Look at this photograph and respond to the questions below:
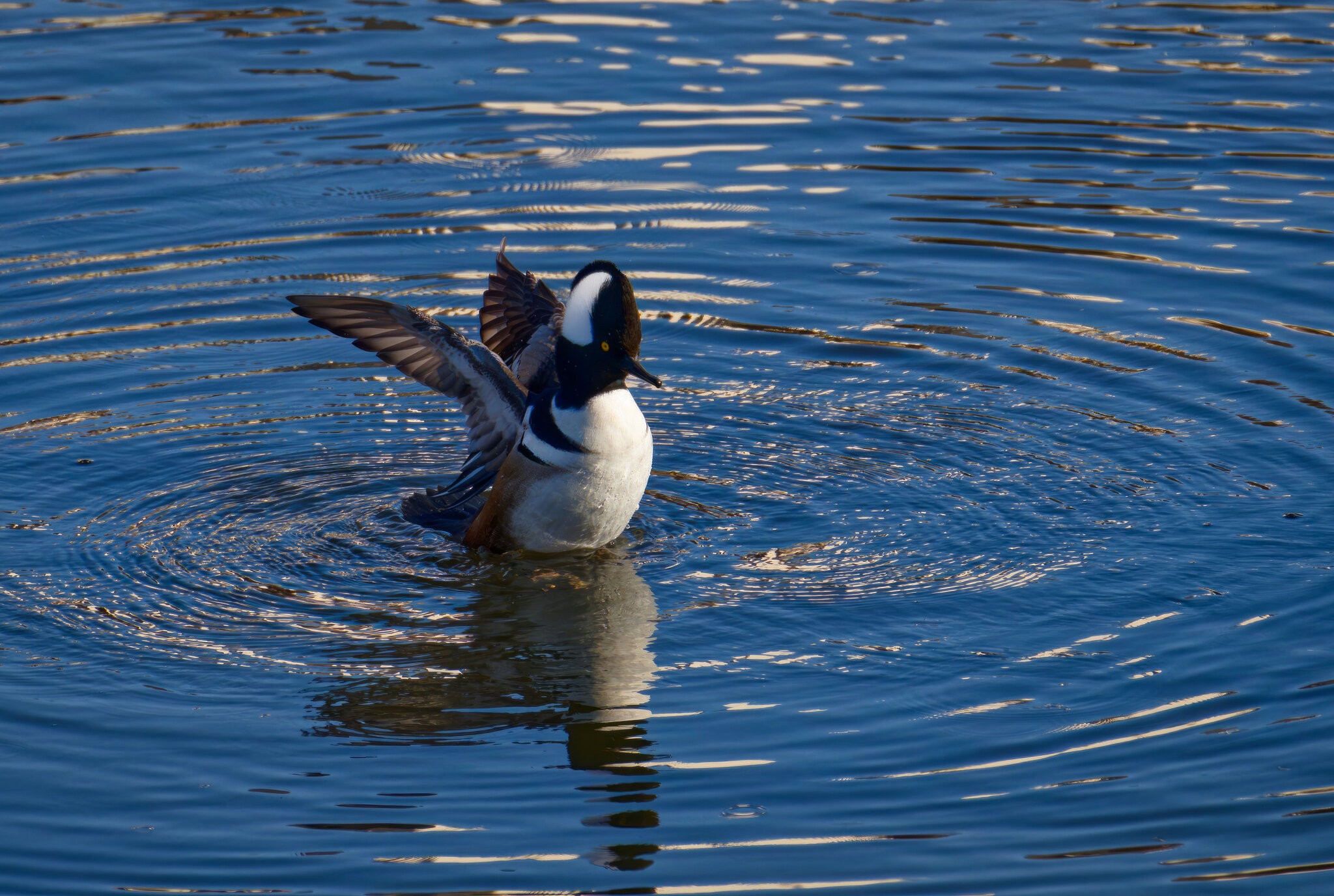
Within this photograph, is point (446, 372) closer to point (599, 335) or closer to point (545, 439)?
point (545, 439)

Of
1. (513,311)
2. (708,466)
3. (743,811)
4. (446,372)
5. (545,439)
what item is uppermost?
(513,311)

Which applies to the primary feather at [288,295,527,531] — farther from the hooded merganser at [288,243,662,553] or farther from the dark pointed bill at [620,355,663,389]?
the dark pointed bill at [620,355,663,389]

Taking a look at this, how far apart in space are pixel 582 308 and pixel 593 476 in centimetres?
81

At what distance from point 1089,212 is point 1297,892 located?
24.8 feet

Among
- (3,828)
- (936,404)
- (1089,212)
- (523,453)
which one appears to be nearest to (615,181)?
(1089,212)

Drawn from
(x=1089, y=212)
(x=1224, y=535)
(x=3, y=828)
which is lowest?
(x=3, y=828)

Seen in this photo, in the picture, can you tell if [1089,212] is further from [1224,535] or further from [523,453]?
[523,453]

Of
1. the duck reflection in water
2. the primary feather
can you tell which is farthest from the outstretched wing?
the duck reflection in water

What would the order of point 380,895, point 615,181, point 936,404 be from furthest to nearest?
1. point 615,181
2. point 936,404
3. point 380,895

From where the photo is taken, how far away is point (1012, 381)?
9.75 m

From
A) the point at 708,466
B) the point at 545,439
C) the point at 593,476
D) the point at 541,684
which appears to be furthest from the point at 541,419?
the point at 541,684

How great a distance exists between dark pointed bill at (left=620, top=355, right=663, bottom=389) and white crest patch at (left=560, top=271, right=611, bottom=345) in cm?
20

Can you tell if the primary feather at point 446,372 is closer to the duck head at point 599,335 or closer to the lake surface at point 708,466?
the lake surface at point 708,466

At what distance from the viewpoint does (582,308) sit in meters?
7.73
